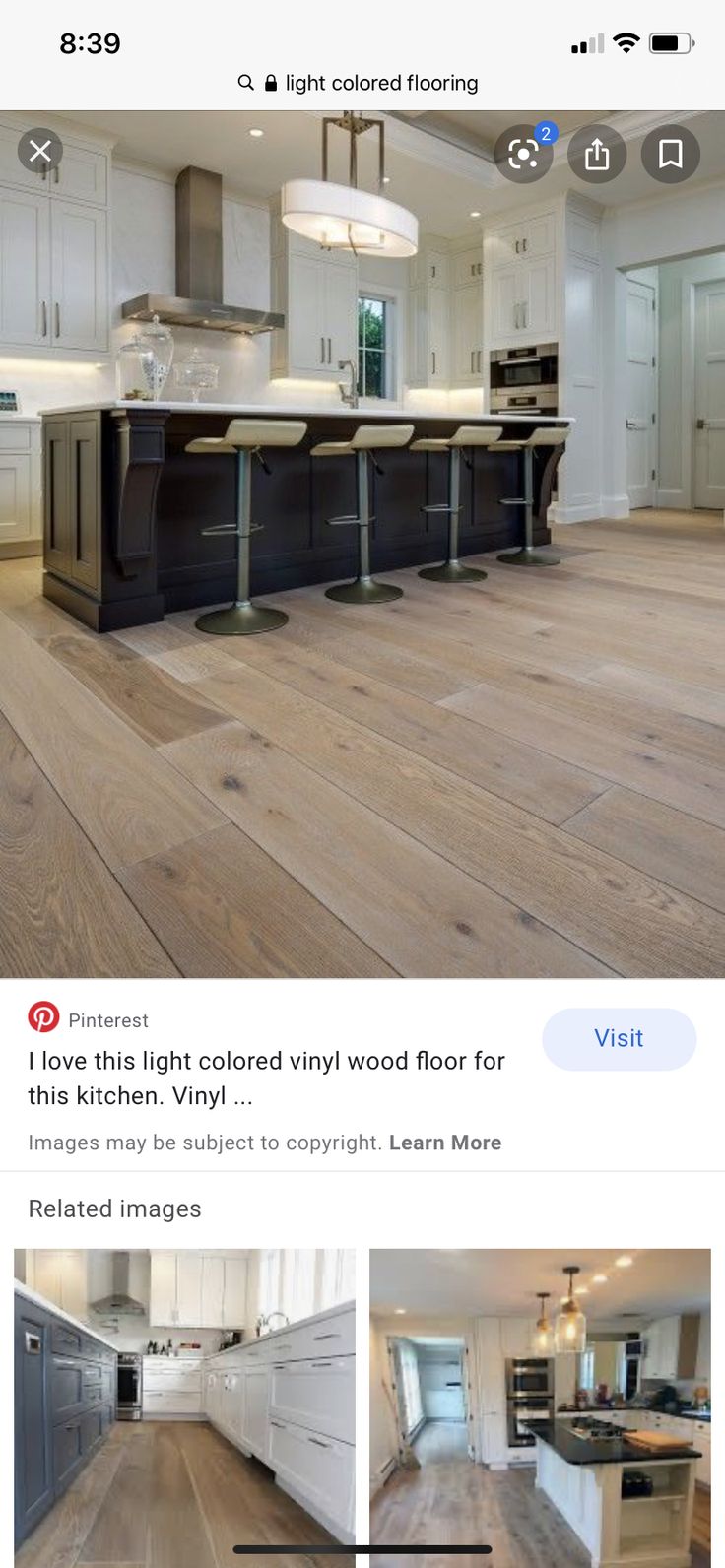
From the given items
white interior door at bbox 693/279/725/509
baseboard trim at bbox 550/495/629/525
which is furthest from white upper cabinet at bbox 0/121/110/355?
white interior door at bbox 693/279/725/509

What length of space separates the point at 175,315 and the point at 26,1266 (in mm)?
4861

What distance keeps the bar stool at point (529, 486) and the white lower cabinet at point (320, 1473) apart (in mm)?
3491

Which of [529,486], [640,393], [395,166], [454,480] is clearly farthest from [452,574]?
[640,393]

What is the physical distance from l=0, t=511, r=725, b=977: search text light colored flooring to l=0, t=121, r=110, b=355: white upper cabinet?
80.9 inches

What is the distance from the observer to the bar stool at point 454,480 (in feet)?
10.8

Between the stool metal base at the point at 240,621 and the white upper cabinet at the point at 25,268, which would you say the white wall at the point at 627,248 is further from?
the stool metal base at the point at 240,621

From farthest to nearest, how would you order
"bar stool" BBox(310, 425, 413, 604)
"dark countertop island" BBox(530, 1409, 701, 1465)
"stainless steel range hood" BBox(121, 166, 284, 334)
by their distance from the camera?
"stainless steel range hood" BBox(121, 166, 284, 334) < "bar stool" BBox(310, 425, 413, 604) < "dark countertop island" BBox(530, 1409, 701, 1465)

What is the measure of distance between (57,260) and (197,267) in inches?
31.7

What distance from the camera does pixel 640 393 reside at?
6.71 m

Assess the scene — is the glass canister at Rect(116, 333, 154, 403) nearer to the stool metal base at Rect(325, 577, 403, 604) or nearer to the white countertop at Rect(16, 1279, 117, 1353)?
the stool metal base at Rect(325, 577, 403, 604)

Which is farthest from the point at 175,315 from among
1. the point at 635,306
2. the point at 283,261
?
the point at 635,306

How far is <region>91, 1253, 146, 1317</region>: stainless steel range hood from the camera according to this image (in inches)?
14.6

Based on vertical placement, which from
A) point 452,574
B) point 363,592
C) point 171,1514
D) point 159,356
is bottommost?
point 171,1514
